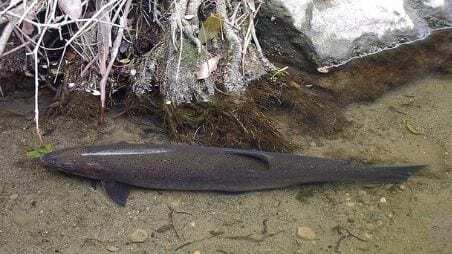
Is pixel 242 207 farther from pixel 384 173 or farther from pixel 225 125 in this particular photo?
pixel 384 173

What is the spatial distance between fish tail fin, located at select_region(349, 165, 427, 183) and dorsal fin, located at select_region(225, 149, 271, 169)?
62 centimetres

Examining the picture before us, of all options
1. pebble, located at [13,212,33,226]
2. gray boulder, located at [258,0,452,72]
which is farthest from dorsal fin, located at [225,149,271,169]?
→ pebble, located at [13,212,33,226]

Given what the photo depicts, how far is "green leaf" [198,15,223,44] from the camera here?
4816mm

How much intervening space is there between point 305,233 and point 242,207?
1.67 ft

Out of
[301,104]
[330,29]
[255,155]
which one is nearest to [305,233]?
[255,155]

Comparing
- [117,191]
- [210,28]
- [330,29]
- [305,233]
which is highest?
[210,28]

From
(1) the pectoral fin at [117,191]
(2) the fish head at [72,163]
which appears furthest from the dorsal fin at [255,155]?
(2) the fish head at [72,163]

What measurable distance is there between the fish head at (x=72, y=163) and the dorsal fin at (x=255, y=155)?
1013 mm

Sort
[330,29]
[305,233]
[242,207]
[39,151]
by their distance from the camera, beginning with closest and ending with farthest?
[305,233] → [242,207] → [39,151] → [330,29]

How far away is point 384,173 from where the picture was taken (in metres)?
4.35

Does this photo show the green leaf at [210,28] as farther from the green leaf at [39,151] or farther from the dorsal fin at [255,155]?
the green leaf at [39,151]

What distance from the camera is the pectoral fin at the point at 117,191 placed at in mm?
4328

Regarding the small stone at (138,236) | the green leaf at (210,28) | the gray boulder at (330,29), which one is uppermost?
the green leaf at (210,28)

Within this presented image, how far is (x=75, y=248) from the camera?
397 cm
